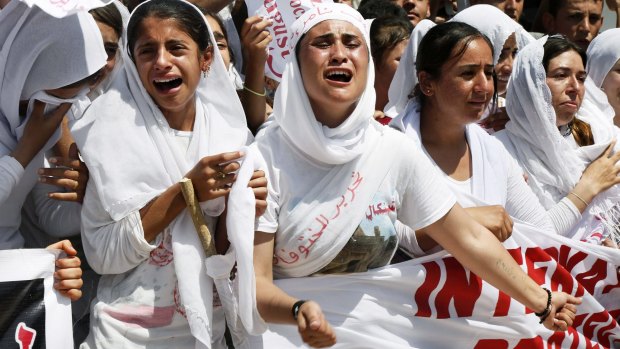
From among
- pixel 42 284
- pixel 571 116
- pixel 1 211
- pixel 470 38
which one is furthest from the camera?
pixel 571 116

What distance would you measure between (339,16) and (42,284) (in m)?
1.45

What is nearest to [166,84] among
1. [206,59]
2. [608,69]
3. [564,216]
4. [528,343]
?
[206,59]

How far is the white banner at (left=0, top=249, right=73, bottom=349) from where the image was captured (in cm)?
360

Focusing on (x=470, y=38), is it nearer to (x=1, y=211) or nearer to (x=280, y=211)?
(x=280, y=211)

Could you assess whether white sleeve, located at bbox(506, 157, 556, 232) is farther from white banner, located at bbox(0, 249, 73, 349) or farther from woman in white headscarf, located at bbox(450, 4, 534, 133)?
white banner, located at bbox(0, 249, 73, 349)

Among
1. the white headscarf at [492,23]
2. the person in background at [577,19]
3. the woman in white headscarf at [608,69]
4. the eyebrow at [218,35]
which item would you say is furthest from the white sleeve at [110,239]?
the person in background at [577,19]

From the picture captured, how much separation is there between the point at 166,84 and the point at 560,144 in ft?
6.98

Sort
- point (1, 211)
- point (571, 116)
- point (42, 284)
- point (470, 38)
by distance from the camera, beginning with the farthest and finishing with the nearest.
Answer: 1. point (571, 116)
2. point (470, 38)
3. point (1, 211)
4. point (42, 284)

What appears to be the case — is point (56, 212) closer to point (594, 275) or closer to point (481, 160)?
point (481, 160)

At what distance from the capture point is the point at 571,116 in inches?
208

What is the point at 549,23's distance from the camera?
7.52m

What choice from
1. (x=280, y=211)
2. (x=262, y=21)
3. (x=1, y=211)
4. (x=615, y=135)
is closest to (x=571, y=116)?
(x=615, y=135)

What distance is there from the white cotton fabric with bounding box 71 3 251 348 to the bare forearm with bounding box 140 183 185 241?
0.03 metres

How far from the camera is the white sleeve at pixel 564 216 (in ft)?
16.0
